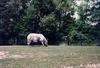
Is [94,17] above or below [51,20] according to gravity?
above

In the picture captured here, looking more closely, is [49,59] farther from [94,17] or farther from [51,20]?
[94,17]

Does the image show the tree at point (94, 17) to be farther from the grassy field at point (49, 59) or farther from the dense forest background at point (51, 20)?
the grassy field at point (49, 59)

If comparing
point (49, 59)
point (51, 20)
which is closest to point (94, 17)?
point (51, 20)

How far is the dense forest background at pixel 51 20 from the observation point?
57062mm

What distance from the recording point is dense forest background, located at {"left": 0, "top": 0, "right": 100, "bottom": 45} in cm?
5706

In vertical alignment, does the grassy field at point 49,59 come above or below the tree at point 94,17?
below

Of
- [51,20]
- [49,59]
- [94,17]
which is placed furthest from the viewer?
[94,17]

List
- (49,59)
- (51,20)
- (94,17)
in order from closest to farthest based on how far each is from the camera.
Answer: (49,59) < (51,20) < (94,17)

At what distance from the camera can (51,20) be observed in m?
57.3

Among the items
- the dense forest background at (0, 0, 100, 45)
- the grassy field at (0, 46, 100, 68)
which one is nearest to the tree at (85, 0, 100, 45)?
the dense forest background at (0, 0, 100, 45)

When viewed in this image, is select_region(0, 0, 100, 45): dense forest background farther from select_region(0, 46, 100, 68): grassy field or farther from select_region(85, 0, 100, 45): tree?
select_region(0, 46, 100, 68): grassy field

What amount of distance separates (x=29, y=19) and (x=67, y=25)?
23.5 feet

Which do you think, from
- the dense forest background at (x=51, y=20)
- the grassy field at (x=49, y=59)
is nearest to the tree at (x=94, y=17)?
the dense forest background at (x=51, y=20)

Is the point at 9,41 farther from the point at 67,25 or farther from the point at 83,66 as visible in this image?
the point at 83,66
